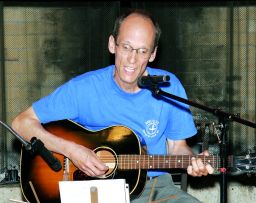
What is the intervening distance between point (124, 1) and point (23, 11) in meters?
0.78

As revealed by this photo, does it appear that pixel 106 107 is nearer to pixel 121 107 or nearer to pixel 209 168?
pixel 121 107

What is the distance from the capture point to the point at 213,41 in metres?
4.83

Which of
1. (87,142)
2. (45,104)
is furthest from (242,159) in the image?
(45,104)

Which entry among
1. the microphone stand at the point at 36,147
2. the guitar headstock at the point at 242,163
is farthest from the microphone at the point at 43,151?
the guitar headstock at the point at 242,163

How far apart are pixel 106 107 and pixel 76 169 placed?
1.29 feet

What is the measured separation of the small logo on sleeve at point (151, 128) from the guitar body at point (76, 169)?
0.10 m

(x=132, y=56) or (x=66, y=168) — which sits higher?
(x=132, y=56)

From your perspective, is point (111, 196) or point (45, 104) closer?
point (111, 196)

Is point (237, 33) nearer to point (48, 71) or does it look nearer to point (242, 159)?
point (48, 71)

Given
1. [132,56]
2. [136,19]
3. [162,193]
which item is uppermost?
[136,19]

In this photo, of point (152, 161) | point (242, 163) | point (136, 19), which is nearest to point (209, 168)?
point (242, 163)

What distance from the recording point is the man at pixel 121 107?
135 inches

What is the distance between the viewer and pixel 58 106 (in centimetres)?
349

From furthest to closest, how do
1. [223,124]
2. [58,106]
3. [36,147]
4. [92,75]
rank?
1. [92,75]
2. [58,106]
3. [223,124]
4. [36,147]
